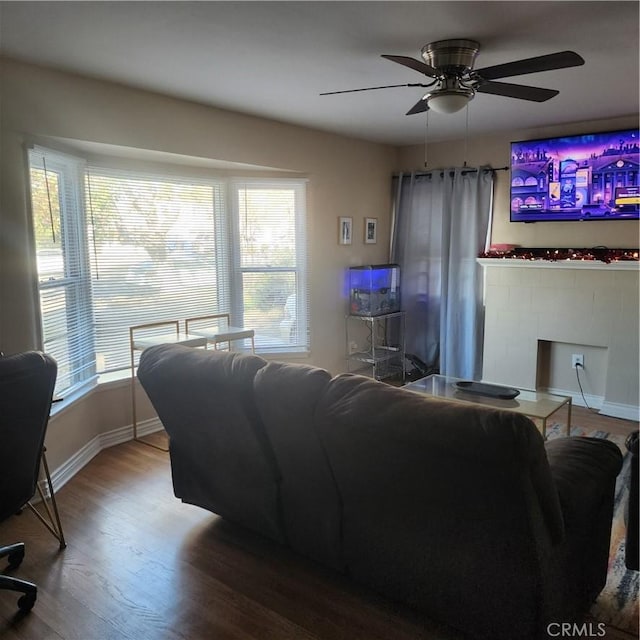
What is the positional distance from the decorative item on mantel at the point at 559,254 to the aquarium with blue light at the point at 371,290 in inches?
36.7

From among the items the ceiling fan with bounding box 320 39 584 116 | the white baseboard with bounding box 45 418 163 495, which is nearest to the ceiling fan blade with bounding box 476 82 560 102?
the ceiling fan with bounding box 320 39 584 116

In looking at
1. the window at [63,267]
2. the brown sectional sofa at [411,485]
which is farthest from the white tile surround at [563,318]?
the window at [63,267]

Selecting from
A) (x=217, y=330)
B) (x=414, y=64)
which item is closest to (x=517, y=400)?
(x=414, y=64)

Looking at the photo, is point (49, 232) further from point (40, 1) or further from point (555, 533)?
point (555, 533)

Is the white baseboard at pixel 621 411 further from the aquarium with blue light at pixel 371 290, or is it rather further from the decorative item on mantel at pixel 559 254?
the aquarium with blue light at pixel 371 290

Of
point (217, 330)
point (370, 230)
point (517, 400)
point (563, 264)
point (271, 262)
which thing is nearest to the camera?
point (517, 400)

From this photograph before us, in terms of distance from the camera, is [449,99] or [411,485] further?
[449,99]

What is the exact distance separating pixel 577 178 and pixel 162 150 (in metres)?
3.32

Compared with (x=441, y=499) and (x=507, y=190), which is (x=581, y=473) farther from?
(x=507, y=190)

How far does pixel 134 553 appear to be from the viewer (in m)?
2.39

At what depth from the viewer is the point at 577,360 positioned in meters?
4.57

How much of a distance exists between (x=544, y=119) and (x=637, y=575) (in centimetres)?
343

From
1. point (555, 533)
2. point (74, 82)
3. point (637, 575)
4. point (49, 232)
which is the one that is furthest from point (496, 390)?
point (74, 82)

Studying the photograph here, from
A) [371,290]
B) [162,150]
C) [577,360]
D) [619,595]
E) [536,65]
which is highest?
[536,65]
